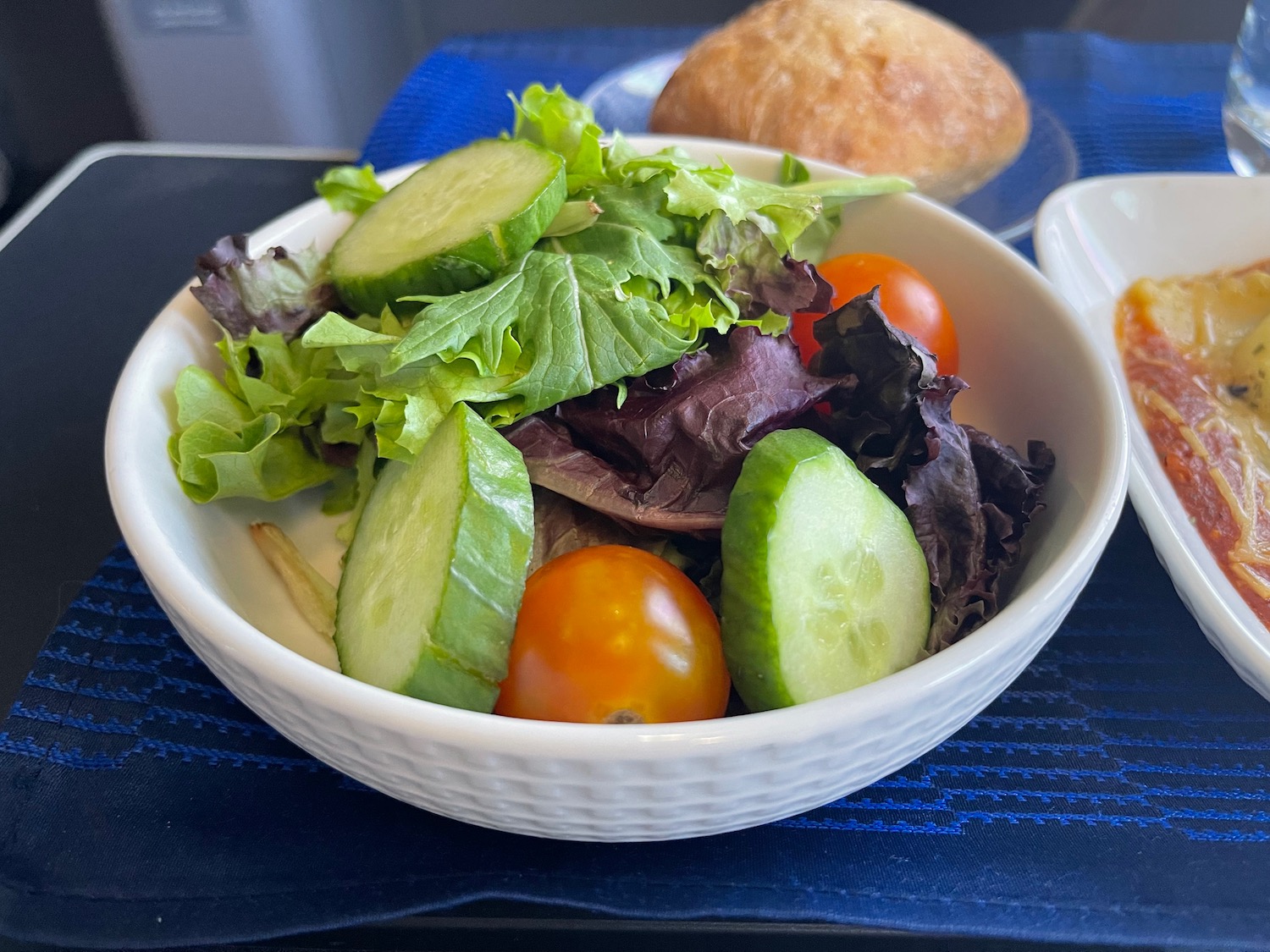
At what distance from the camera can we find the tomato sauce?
83 cm

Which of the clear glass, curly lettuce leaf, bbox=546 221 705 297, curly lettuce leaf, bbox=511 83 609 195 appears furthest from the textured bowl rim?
the clear glass

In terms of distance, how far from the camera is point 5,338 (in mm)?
1219

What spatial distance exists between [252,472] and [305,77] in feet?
7.77

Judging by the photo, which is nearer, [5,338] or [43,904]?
[43,904]

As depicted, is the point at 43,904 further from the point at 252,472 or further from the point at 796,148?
the point at 796,148

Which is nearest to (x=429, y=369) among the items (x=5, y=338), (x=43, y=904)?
(x=43, y=904)

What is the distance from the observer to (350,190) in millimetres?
988

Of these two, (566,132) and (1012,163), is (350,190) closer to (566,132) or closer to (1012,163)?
(566,132)

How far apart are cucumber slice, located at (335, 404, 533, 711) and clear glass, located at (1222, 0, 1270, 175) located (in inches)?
52.2

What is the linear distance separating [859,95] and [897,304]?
63cm

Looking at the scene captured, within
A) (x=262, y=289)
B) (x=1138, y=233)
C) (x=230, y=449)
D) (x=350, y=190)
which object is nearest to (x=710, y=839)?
(x=230, y=449)

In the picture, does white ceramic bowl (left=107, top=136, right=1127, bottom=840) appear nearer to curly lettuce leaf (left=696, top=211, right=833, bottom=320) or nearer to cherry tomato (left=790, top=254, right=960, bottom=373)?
cherry tomato (left=790, top=254, right=960, bottom=373)

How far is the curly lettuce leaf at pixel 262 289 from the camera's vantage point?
2.84ft

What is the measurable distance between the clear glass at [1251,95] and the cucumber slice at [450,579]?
1.33 meters
